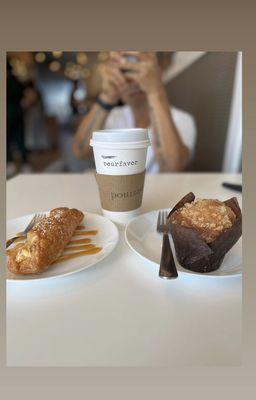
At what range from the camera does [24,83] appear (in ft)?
8.77

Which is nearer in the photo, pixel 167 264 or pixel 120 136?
pixel 167 264

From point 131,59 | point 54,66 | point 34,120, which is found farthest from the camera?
point 54,66

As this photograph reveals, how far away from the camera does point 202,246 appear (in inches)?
10.6

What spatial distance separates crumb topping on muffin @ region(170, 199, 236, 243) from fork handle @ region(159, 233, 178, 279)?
0.10 feet

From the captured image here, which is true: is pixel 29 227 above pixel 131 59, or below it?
below

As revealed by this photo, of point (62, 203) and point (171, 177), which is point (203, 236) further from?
point (171, 177)

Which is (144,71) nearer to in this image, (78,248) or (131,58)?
(131,58)

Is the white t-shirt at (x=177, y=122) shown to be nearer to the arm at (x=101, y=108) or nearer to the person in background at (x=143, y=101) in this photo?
the person in background at (x=143, y=101)

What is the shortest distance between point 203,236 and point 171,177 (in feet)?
1.49

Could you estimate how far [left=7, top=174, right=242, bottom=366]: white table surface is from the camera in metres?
0.20

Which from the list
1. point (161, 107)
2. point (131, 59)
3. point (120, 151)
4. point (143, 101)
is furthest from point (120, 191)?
point (143, 101)

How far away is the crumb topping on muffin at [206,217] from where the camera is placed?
272 millimetres

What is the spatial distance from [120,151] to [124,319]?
22 centimetres

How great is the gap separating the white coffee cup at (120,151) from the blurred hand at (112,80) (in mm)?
295
